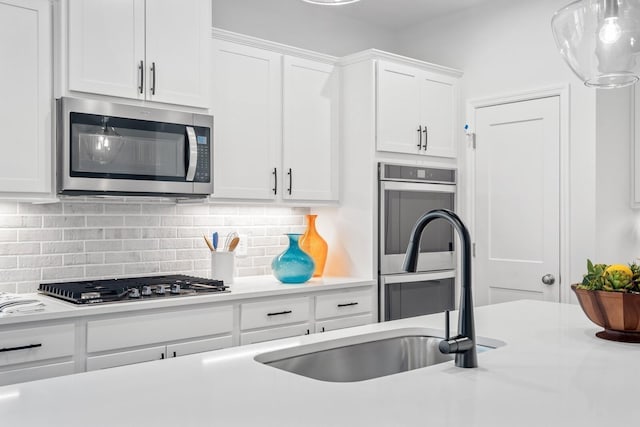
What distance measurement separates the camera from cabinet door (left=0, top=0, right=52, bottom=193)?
268 cm

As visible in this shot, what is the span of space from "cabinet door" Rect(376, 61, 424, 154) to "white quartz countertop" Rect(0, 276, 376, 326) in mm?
988

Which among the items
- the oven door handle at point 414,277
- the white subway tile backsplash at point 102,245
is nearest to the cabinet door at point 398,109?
the oven door handle at point 414,277

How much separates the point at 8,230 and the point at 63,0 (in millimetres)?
1186

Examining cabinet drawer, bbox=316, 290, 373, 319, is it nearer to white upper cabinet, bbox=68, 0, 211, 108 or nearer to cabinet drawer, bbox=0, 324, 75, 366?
white upper cabinet, bbox=68, 0, 211, 108

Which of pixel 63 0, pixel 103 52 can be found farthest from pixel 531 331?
pixel 63 0

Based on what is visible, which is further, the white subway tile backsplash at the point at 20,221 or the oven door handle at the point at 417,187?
the oven door handle at the point at 417,187

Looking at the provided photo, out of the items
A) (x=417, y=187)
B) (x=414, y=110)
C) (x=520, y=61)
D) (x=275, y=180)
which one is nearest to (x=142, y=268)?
(x=275, y=180)

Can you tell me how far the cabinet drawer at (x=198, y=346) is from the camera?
2.88 meters

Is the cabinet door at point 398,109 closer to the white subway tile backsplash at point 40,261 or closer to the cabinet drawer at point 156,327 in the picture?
the cabinet drawer at point 156,327

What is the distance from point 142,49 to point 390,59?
1.73 meters

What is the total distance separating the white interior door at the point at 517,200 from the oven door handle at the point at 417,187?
234mm

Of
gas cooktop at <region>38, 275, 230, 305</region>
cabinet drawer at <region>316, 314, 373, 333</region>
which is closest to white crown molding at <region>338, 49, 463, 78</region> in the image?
cabinet drawer at <region>316, 314, 373, 333</region>

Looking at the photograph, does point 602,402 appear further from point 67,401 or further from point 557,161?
point 557,161

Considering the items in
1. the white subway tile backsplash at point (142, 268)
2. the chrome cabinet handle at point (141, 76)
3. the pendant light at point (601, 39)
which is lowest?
the white subway tile backsplash at point (142, 268)
